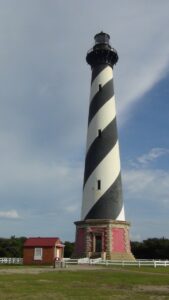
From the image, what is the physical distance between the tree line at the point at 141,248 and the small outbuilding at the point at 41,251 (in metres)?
23.9

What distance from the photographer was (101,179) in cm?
3288

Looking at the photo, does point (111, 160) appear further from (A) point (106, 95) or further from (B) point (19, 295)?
(B) point (19, 295)

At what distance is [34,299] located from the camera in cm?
1055

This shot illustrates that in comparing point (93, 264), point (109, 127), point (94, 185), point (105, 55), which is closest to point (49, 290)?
point (93, 264)

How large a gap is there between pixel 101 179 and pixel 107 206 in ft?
7.24

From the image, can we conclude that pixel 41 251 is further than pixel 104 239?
No

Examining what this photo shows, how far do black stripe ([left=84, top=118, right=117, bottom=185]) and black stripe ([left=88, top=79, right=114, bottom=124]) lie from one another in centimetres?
190

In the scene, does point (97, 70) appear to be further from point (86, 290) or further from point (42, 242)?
point (86, 290)

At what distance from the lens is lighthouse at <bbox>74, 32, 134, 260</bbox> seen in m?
31.9

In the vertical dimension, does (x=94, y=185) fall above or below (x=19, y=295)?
above

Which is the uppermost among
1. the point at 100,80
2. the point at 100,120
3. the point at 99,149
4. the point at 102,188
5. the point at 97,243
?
the point at 100,80

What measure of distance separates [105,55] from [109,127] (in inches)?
278

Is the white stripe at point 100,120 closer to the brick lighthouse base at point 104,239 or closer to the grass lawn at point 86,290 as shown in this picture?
the brick lighthouse base at point 104,239

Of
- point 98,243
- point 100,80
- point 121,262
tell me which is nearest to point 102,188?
point 98,243
